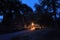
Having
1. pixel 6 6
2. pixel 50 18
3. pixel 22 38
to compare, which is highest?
pixel 6 6

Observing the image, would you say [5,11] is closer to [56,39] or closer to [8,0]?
[8,0]

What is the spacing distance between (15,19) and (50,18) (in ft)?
31.8

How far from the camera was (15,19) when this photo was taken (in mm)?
37031

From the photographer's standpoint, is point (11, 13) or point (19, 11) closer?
point (11, 13)

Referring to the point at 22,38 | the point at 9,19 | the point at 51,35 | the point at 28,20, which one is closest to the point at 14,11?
the point at 9,19

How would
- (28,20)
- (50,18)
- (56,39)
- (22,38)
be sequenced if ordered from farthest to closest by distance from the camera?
(28,20) < (50,18) < (22,38) < (56,39)

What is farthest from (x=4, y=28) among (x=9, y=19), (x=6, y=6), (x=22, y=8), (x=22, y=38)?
(x=22, y=38)

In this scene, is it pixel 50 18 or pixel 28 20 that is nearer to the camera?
pixel 50 18

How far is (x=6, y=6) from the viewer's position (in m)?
29.7

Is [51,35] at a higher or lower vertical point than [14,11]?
lower

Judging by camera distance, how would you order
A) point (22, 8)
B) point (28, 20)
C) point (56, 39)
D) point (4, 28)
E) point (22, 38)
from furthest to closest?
point (28, 20), point (22, 8), point (4, 28), point (22, 38), point (56, 39)

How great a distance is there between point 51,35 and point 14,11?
76.8 ft

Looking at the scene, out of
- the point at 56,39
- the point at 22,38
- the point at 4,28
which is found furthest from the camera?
the point at 4,28

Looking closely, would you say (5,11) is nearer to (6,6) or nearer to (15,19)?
(6,6)
